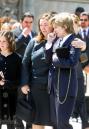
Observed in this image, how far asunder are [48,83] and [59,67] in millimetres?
427

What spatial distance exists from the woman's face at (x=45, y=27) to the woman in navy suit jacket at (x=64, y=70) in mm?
454

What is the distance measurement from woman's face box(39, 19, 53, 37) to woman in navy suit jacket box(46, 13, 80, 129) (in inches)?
17.9

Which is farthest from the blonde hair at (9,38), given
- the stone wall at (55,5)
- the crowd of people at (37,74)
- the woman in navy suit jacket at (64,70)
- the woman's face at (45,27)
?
the stone wall at (55,5)

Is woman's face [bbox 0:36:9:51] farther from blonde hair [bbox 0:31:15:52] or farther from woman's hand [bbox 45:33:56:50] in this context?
woman's hand [bbox 45:33:56:50]

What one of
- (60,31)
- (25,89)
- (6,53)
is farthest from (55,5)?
(60,31)

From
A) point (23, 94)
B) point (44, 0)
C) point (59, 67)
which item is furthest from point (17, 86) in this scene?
point (44, 0)

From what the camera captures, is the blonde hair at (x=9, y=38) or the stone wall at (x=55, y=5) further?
the stone wall at (x=55, y=5)

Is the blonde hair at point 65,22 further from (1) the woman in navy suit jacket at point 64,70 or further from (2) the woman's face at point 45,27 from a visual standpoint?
(2) the woman's face at point 45,27

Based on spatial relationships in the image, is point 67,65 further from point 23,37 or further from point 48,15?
point 23,37

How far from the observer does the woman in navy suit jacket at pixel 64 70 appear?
6215 millimetres

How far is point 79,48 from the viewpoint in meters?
6.23

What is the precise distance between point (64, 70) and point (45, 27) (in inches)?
30.4

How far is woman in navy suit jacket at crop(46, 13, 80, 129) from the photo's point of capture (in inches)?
245

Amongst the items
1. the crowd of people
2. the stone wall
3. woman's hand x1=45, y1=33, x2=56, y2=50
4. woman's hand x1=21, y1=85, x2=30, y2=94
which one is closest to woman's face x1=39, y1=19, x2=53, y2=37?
the crowd of people
